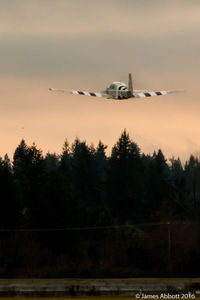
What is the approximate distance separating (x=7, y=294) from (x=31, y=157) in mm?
124848

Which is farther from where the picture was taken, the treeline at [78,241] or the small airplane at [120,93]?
the treeline at [78,241]

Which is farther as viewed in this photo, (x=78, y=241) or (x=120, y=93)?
(x=78, y=241)

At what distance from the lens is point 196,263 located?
92.6 meters

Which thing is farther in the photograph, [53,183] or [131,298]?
[53,183]

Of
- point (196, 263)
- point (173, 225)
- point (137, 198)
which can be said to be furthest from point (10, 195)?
point (137, 198)

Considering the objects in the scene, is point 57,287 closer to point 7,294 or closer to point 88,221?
point 7,294

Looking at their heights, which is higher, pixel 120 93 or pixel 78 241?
pixel 120 93

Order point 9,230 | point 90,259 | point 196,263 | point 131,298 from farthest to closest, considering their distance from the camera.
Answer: point 9,230 → point 90,259 → point 196,263 → point 131,298

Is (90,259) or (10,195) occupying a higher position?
(10,195)

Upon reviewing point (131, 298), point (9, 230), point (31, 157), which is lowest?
point (131, 298)

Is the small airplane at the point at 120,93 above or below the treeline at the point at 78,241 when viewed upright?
above

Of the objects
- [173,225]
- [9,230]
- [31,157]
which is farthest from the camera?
[31,157]

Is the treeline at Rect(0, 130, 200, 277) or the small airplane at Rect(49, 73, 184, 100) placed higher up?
the small airplane at Rect(49, 73, 184, 100)

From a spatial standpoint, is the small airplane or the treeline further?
the treeline
